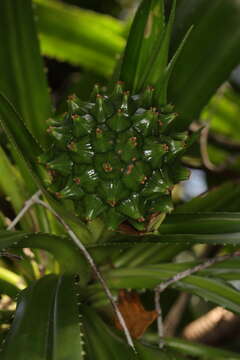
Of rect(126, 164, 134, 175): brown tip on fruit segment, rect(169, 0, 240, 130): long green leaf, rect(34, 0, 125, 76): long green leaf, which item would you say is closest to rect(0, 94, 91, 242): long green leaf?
rect(126, 164, 134, 175): brown tip on fruit segment

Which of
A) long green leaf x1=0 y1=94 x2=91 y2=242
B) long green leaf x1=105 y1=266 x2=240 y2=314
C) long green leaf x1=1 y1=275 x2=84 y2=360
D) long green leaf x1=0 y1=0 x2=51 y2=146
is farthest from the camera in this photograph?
long green leaf x1=0 y1=0 x2=51 y2=146

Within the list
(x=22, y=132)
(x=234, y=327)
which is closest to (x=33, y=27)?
(x=22, y=132)

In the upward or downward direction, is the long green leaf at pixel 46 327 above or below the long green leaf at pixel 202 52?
below

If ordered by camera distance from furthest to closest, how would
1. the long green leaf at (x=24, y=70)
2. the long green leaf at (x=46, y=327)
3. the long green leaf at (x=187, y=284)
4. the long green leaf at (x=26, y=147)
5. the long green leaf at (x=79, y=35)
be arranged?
the long green leaf at (x=79, y=35)
the long green leaf at (x=24, y=70)
the long green leaf at (x=187, y=284)
the long green leaf at (x=26, y=147)
the long green leaf at (x=46, y=327)

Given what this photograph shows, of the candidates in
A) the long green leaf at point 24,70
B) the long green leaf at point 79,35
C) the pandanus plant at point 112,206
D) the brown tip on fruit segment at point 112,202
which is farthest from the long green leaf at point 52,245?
the long green leaf at point 79,35

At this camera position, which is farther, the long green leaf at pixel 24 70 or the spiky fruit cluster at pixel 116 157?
the long green leaf at pixel 24 70

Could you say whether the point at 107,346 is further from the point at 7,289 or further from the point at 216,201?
the point at 216,201

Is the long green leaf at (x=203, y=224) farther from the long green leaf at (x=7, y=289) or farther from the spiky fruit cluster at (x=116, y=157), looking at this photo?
the long green leaf at (x=7, y=289)

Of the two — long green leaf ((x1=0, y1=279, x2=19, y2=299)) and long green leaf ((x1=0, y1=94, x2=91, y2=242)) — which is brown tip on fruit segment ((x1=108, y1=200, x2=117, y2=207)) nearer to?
long green leaf ((x1=0, y1=94, x2=91, y2=242))
